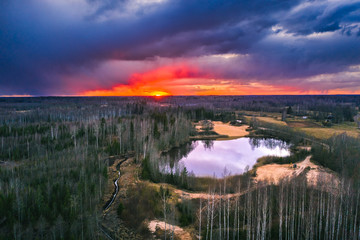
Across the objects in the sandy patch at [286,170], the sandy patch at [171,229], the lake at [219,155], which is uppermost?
the sandy patch at [286,170]

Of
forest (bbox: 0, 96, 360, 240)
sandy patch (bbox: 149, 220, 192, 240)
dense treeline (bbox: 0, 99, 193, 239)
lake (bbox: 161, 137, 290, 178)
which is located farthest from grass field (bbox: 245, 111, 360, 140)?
sandy patch (bbox: 149, 220, 192, 240)

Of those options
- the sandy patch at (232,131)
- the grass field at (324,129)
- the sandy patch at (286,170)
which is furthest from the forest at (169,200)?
the sandy patch at (232,131)

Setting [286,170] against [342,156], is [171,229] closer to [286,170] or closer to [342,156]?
[286,170]

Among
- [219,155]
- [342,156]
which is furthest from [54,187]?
[342,156]

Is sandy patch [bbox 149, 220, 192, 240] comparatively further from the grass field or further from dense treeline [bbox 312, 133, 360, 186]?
the grass field

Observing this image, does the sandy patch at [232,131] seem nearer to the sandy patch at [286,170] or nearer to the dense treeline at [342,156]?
the dense treeline at [342,156]

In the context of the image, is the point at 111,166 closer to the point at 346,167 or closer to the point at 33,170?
the point at 33,170

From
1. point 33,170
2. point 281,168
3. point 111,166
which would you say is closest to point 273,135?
point 281,168

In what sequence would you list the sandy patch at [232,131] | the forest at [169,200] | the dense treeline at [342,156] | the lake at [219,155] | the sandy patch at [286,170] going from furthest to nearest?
1. the sandy patch at [232,131]
2. the lake at [219,155]
3. the sandy patch at [286,170]
4. the dense treeline at [342,156]
5. the forest at [169,200]

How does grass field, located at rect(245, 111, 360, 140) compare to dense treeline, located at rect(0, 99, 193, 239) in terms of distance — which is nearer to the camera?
dense treeline, located at rect(0, 99, 193, 239)
